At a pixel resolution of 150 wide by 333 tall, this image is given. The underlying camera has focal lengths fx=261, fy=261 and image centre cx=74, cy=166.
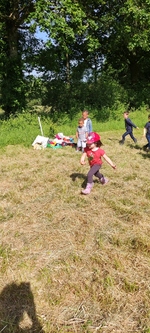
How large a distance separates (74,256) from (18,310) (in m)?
0.99

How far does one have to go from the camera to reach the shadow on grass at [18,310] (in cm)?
254

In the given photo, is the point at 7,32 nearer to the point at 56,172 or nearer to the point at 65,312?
the point at 56,172

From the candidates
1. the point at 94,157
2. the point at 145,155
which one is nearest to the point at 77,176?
the point at 94,157

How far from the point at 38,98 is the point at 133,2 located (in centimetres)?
811

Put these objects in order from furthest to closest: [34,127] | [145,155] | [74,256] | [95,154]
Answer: [34,127], [145,155], [95,154], [74,256]

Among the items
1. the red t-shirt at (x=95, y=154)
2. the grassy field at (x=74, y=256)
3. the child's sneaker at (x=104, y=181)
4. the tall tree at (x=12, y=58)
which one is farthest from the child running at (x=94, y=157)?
the tall tree at (x=12, y=58)

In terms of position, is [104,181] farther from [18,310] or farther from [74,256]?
[18,310]

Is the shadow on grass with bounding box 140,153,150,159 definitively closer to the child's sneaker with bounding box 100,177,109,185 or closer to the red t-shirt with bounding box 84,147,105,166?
the child's sneaker with bounding box 100,177,109,185

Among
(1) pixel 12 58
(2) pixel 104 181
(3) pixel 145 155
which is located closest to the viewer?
(2) pixel 104 181

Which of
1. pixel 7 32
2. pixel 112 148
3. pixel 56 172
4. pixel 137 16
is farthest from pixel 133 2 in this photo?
pixel 56 172

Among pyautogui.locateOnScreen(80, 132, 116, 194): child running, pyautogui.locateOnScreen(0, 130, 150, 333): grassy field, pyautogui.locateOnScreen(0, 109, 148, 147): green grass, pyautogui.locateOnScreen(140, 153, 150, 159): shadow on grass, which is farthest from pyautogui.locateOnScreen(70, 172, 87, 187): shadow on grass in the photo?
pyautogui.locateOnScreen(0, 109, 148, 147): green grass

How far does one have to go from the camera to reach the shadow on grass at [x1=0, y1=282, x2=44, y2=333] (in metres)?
2.54

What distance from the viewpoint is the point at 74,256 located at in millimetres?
3471

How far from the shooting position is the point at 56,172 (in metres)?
7.20
